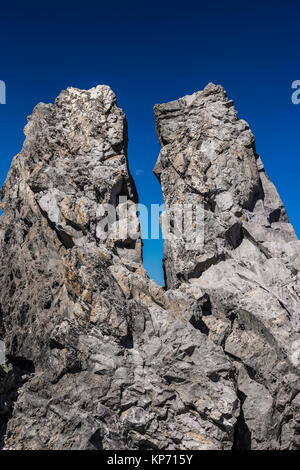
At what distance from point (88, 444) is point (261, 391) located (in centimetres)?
1077

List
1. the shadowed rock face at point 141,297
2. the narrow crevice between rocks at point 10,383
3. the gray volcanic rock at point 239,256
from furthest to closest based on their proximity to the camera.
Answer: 1. the gray volcanic rock at point 239,256
2. the narrow crevice between rocks at point 10,383
3. the shadowed rock face at point 141,297

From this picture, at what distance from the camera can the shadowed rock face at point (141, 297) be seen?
19.8 m

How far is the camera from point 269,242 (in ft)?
90.5

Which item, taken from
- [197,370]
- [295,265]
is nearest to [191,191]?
[295,265]

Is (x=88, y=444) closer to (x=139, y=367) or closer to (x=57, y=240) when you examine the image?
(x=139, y=367)

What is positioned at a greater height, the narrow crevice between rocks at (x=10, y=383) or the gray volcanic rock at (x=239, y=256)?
the gray volcanic rock at (x=239, y=256)

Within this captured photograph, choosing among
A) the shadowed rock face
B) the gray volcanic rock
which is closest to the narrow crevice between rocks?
the shadowed rock face

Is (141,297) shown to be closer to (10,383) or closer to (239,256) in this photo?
(239,256)

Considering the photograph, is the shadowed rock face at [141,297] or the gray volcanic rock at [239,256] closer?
the shadowed rock face at [141,297]

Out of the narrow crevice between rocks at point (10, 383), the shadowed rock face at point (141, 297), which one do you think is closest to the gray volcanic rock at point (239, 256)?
the shadowed rock face at point (141, 297)

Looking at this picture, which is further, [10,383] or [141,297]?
[141,297]

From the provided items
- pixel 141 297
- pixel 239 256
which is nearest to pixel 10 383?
pixel 141 297

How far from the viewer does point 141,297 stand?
77.9ft

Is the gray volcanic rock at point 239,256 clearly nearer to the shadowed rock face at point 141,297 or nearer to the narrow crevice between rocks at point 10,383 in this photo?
the shadowed rock face at point 141,297
